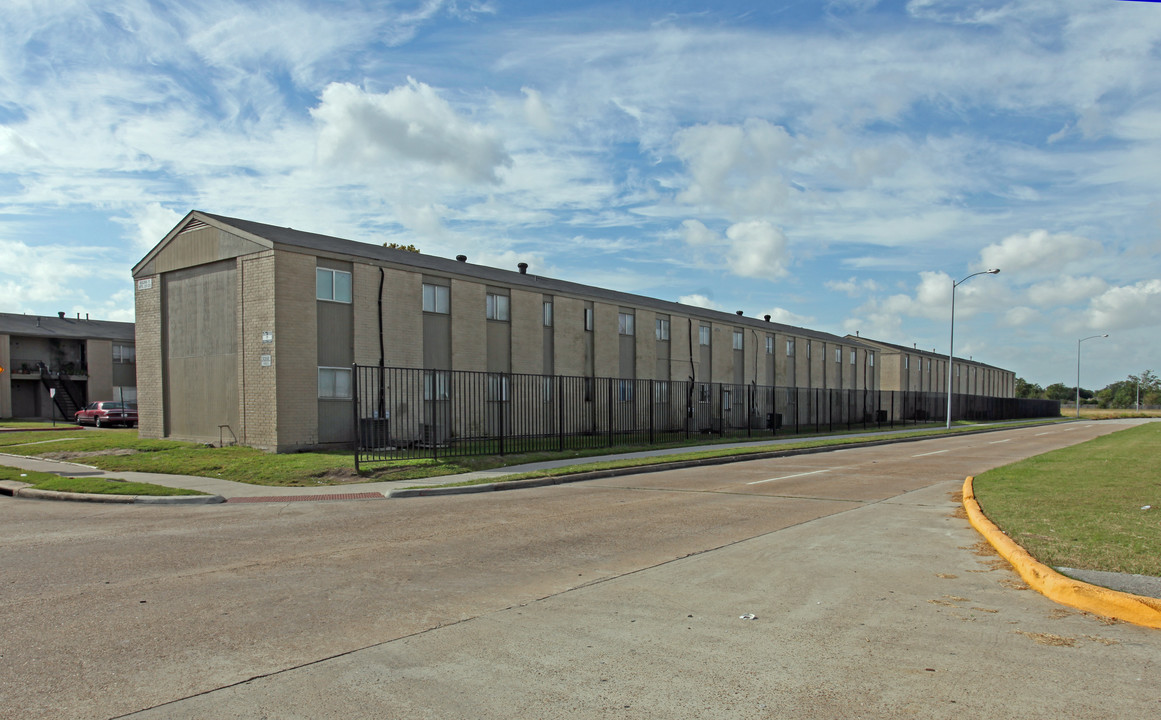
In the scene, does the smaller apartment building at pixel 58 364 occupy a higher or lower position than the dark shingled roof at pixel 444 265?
lower

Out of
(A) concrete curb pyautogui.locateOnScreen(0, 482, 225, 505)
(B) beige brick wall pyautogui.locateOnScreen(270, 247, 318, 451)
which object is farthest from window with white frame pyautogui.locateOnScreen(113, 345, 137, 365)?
(A) concrete curb pyautogui.locateOnScreen(0, 482, 225, 505)

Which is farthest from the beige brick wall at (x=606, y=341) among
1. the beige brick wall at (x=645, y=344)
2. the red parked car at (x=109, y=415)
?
the red parked car at (x=109, y=415)

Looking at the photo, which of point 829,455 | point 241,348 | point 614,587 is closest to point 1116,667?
point 614,587

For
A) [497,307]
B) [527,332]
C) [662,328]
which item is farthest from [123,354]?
[662,328]

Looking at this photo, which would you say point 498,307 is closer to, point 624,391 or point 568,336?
point 568,336

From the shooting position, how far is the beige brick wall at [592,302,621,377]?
34.5 metres

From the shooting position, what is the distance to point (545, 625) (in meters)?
5.87

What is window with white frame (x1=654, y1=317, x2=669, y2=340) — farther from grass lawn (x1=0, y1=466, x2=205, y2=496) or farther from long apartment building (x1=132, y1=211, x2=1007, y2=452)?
grass lawn (x1=0, y1=466, x2=205, y2=496)

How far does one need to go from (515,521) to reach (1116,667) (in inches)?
300

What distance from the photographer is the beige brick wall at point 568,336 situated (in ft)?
106

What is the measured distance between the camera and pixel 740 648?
5.30 metres

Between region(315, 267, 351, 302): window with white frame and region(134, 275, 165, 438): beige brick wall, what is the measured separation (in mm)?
7789

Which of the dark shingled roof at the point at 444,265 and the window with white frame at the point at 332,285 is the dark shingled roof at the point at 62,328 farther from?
the window with white frame at the point at 332,285

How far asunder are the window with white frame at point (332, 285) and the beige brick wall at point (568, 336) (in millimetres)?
10441
